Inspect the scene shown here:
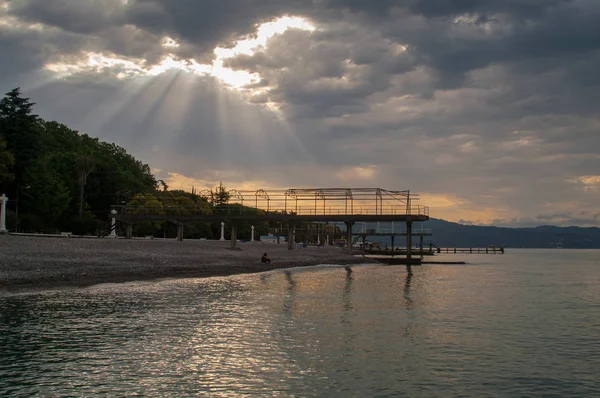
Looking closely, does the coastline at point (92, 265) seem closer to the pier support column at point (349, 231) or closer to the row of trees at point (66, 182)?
the row of trees at point (66, 182)

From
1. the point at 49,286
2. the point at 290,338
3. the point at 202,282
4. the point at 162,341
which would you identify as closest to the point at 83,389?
the point at 162,341

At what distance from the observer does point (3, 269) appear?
31625mm

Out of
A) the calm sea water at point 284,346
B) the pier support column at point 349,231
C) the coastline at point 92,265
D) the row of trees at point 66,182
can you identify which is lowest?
the calm sea water at point 284,346

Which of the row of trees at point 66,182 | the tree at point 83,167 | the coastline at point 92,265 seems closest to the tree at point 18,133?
the row of trees at point 66,182

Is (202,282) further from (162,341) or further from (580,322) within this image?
(580,322)

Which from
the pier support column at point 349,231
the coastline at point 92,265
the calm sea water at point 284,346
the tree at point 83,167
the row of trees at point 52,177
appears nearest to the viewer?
the calm sea water at point 284,346

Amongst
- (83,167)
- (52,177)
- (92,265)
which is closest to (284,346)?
(92,265)

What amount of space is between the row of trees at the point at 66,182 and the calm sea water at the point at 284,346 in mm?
50353

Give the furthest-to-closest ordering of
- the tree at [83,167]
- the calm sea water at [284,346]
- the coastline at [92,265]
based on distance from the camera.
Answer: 1. the tree at [83,167]
2. the coastline at [92,265]
3. the calm sea water at [284,346]

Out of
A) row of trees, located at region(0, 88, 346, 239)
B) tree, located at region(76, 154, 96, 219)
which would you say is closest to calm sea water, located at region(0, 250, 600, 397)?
row of trees, located at region(0, 88, 346, 239)

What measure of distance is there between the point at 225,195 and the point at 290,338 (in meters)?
137

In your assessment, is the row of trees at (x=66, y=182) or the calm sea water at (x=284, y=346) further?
the row of trees at (x=66, y=182)

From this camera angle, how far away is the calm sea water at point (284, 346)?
14.1 m

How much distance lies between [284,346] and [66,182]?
88812 millimetres
